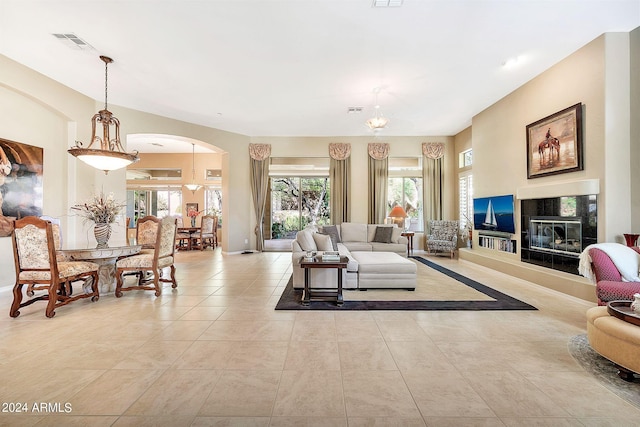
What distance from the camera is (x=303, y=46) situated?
3645 millimetres

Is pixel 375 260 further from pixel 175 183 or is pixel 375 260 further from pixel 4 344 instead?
pixel 175 183

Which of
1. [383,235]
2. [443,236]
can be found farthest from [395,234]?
[443,236]

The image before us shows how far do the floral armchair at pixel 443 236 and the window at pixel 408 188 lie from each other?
2.38ft

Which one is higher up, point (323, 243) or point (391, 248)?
point (323, 243)

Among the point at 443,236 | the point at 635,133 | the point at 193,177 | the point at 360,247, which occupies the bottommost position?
the point at 360,247

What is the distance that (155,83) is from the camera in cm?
472

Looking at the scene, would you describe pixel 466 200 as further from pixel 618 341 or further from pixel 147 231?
pixel 147 231

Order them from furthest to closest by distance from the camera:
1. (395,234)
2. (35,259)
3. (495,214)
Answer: (395,234), (495,214), (35,259)

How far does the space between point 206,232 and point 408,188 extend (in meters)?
6.92

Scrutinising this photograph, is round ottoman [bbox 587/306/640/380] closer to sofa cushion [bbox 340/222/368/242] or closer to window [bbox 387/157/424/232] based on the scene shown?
sofa cushion [bbox 340/222/368/242]

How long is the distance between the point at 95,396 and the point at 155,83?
4865mm

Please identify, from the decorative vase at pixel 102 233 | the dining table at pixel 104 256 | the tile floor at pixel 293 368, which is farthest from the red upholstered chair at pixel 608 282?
the decorative vase at pixel 102 233

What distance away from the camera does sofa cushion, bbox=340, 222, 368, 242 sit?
7219 millimetres

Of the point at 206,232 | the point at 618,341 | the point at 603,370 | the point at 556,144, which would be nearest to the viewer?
the point at 618,341
